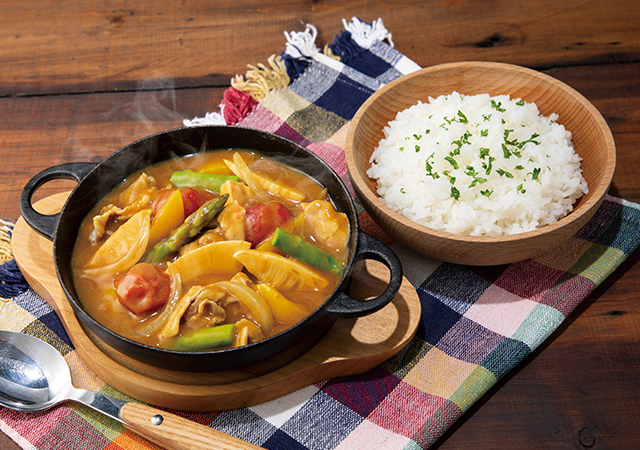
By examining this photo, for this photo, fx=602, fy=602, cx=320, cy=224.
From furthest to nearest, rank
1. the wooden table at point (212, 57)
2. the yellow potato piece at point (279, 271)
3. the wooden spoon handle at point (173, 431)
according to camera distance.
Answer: the wooden table at point (212, 57), the yellow potato piece at point (279, 271), the wooden spoon handle at point (173, 431)

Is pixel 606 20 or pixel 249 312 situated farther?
pixel 606 20

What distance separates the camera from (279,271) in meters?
2.55

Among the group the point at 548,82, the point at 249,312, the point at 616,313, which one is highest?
the point at 548,82

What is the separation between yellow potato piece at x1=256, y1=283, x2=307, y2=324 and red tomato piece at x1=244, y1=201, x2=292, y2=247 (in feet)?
0.93

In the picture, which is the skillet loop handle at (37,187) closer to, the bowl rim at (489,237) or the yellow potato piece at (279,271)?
the yellow potato piece at (279,271)

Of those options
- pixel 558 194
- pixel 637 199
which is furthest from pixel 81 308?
pixel 637 199

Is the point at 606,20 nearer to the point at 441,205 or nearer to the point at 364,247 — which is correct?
the point at 441,205

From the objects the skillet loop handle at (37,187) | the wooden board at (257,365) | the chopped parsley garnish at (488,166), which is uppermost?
the skillet loop handle at (37,187)

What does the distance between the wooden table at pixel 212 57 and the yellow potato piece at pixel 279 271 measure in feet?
4.11

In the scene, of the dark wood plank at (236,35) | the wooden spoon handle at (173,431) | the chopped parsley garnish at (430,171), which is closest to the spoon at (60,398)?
the wooden spoon handle at (173,431)

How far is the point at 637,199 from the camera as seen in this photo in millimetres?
3344

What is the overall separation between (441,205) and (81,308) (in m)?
1.68

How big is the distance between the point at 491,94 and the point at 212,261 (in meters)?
1.93

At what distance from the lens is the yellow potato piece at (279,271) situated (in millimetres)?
2537
